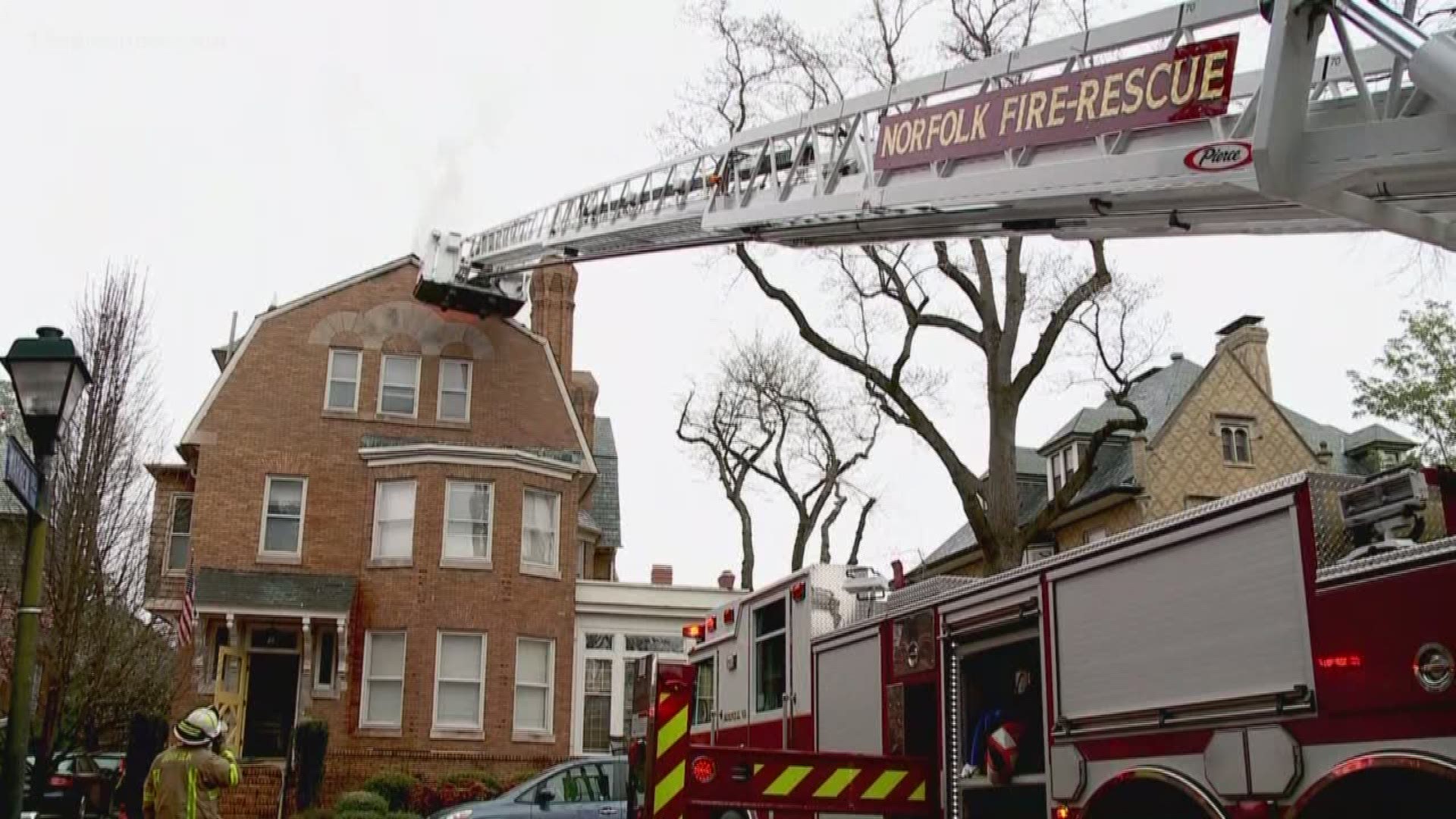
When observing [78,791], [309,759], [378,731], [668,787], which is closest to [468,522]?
[378,731]

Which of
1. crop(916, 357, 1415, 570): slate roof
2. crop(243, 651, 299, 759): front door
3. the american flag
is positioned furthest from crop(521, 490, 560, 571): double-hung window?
crop(916, 357, 1415, 570): slate roof

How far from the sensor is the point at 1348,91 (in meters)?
7.32

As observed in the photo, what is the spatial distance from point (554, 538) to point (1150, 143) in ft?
64.4

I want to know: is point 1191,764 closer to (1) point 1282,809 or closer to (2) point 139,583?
(1) point 1282,809

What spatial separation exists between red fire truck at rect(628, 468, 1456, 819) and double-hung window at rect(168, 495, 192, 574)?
63.4 feet

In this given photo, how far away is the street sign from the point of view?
700cm

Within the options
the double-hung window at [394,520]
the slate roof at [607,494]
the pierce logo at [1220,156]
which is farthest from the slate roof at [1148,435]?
the pierce logo at [1220,156]

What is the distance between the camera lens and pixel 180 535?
86.8 ft

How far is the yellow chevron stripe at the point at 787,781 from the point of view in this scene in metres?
8.31

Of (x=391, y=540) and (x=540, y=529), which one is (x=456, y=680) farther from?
(x=540, y=529)

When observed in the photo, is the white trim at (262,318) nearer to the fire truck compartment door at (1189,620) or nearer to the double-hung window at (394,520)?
the double-hung window at (394,520)

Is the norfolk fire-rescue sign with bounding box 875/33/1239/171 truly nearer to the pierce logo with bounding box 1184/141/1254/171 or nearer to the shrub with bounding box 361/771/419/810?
the pierce logo with bounding box 1184/141/1254/171

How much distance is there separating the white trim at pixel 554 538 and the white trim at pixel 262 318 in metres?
5.31

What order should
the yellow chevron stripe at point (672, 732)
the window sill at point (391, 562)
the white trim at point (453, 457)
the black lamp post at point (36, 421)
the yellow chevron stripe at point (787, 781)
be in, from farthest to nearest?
the white trim at point (453, 457) < the window sill at point (391, 562) < the yellow chevron stripe at point (787, 781) < the yellow chevron stripe at point (672, 732) < the black lamp post at point (36, 421)
